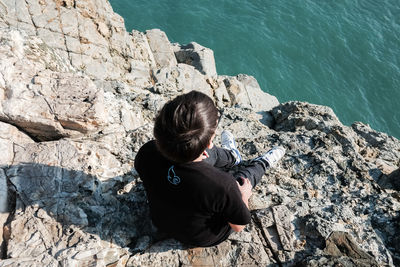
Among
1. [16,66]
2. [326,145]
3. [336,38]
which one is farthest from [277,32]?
[16,66]

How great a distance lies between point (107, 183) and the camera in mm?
4371

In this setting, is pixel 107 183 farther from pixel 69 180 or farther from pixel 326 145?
pixel 326 145

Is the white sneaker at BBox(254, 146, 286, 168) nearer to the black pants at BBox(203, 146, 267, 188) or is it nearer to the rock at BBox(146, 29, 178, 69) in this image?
the black pants at BBox(203, 146, 267, 188)

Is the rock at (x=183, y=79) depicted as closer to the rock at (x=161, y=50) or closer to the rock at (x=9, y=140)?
the rock at (x=161, y=50)

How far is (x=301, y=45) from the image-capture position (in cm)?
2267

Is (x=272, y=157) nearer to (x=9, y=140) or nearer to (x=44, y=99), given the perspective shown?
(x=44, y=99)

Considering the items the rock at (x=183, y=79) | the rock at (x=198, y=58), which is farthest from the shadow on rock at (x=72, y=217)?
the rock at (x=198, y=58)

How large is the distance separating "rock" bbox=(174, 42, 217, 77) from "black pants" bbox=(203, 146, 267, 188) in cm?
1180

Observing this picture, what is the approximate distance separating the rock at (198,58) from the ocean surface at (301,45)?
11.9 ft

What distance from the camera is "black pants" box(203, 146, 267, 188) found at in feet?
13.7

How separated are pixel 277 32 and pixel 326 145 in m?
18.8

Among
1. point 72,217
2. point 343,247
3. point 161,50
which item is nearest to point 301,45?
point 161,50

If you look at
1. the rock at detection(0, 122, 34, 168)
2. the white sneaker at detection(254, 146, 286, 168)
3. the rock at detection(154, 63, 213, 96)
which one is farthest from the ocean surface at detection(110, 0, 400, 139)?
the rock at detection(0, 122, 34, 168)

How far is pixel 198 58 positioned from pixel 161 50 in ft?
7.14
